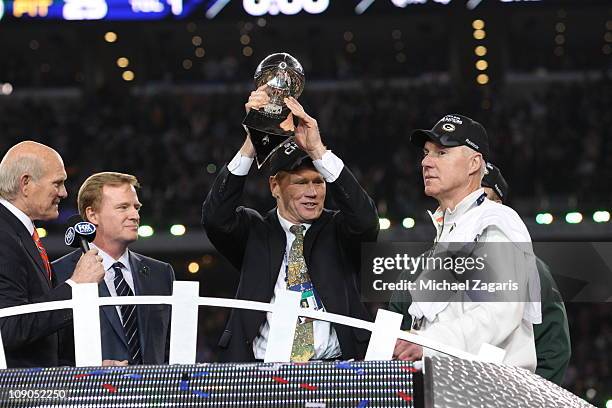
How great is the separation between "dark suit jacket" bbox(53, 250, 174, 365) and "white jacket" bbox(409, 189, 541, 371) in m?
0.88

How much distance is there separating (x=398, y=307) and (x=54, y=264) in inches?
45.9

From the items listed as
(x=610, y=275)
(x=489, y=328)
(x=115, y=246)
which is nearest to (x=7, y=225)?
(x=115, y=246)

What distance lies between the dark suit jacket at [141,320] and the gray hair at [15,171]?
40cm

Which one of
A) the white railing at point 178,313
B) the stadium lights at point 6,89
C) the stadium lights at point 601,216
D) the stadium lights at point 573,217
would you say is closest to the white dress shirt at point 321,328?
the white railing at point 178,313

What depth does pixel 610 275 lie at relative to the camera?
25.8 ft

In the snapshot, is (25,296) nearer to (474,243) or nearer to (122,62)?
(474,243)

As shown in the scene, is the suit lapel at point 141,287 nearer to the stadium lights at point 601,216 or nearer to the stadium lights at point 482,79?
the stadium lights at point 601,216

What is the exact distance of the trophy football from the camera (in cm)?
309

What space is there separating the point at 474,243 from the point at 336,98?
16097 millimetres

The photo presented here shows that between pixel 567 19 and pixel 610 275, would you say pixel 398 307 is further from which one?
pixel 567 19

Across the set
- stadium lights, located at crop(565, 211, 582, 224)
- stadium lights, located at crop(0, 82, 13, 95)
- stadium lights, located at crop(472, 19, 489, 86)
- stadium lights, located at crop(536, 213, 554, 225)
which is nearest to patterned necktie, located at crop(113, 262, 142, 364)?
stadium lights, located at crop(536, 213, 554, 225)

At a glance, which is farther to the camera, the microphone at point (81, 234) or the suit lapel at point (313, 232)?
the suit lapel at point (313, 232)

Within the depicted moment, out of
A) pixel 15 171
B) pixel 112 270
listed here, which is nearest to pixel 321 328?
pixel 112 270

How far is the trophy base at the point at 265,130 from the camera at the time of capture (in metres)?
3.07
